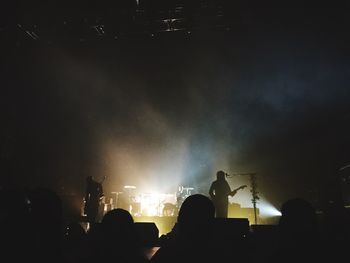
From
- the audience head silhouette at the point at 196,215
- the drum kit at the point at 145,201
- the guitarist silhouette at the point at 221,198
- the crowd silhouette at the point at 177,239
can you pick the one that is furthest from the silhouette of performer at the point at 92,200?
the audience head silhouette at the point at 196,215

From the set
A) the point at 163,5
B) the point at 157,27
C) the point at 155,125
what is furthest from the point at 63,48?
the point at 155,125

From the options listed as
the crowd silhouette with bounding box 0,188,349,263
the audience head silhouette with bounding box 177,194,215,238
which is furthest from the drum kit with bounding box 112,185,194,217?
the audience head silhouette with bounding box 177,194,215,238

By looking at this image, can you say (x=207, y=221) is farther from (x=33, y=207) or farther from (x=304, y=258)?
(x=33, y=207)

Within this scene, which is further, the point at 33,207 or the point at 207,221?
the point at 33,207

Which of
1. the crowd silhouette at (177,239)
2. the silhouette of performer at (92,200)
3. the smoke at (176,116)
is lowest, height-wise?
the crowd silhouette at (177,239)

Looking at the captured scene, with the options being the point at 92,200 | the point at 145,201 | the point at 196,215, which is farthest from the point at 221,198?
the point at 145,201

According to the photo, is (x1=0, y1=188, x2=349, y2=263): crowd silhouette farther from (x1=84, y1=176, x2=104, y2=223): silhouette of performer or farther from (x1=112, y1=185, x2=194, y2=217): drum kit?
(x1=112, y1=185, x2=194, y2=217): drum kit

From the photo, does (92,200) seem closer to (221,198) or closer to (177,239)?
(221,198)

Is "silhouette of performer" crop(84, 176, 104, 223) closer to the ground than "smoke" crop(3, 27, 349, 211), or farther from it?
closer to the ground

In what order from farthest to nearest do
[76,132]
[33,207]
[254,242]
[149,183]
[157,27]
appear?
[149,183] → [76,132] → [157,27] → [254,242] → [33,207]

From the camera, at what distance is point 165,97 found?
12961 millimetres

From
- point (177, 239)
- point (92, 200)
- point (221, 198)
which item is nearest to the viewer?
point (177, 239)

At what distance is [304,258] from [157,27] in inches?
312

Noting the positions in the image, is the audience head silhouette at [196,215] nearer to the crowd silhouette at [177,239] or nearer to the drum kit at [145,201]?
the crowd silhouette at [177,239]
